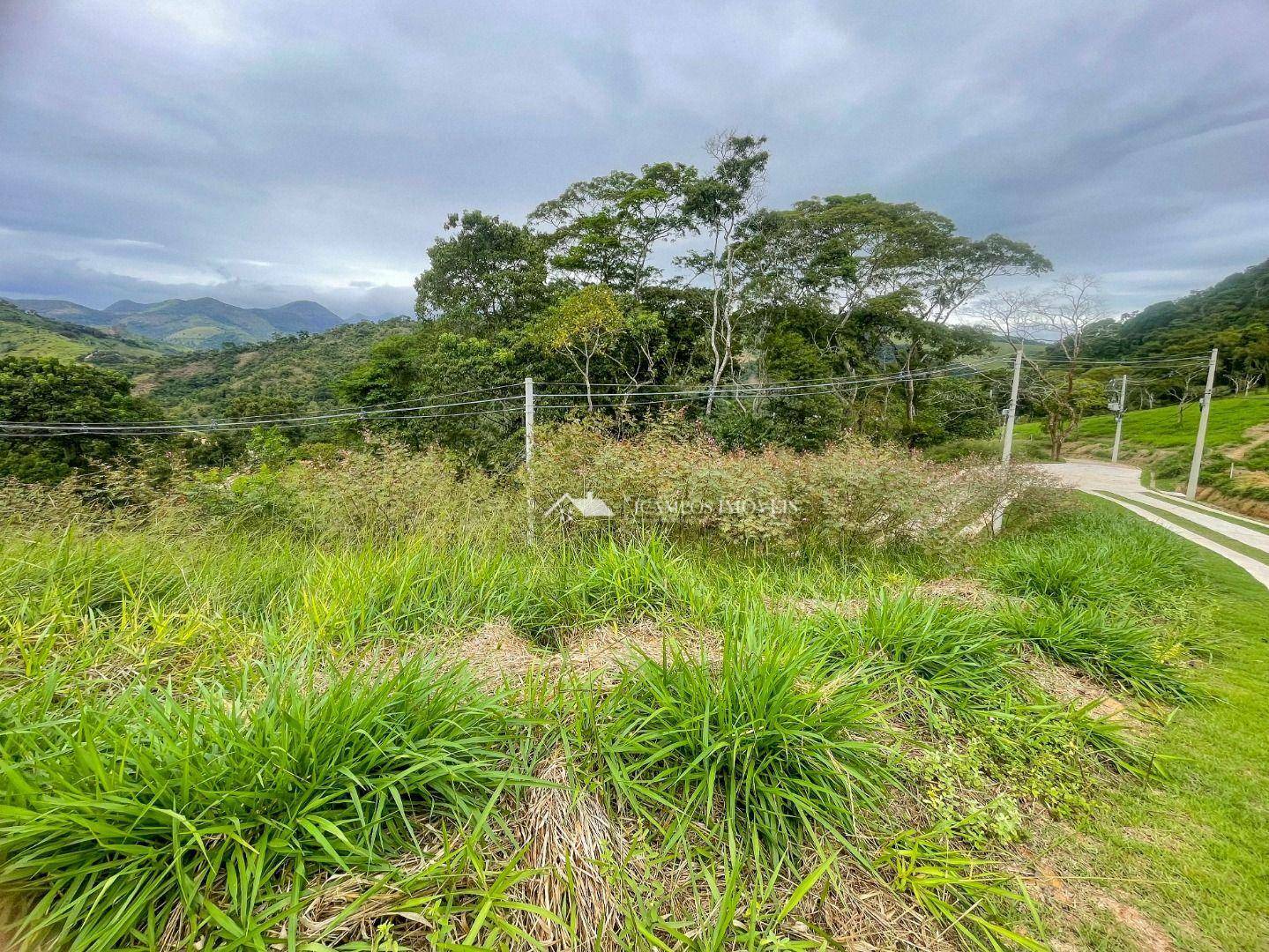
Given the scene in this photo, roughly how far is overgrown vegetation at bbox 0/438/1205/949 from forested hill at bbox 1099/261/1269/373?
31.4 meters

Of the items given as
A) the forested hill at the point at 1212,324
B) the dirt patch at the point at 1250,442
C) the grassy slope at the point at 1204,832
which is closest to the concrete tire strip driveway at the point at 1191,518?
the dirt patch at the point at 1250,442

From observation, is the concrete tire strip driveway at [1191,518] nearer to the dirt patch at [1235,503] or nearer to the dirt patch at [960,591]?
the dirt patch at [1235,503]

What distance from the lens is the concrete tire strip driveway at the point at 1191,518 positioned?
20.1 feet

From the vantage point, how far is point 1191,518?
9.06 metres

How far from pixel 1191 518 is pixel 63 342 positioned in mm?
55616

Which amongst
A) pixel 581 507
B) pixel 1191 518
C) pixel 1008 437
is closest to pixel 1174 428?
pixel 1191 518

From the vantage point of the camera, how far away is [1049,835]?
5.93 feet

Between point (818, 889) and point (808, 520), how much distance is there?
3.79m

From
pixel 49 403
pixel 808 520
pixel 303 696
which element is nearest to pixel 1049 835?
pixel 303 696

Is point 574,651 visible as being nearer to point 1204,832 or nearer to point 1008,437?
point 1204,832

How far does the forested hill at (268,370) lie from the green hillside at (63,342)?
213cm

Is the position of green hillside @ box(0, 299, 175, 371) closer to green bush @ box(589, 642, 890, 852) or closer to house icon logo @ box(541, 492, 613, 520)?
house icon logo @ box(541, 492, 613, 520)

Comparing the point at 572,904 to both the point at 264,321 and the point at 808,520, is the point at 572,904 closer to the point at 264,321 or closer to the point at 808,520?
the point at 808,520

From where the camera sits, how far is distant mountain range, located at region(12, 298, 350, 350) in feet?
252
